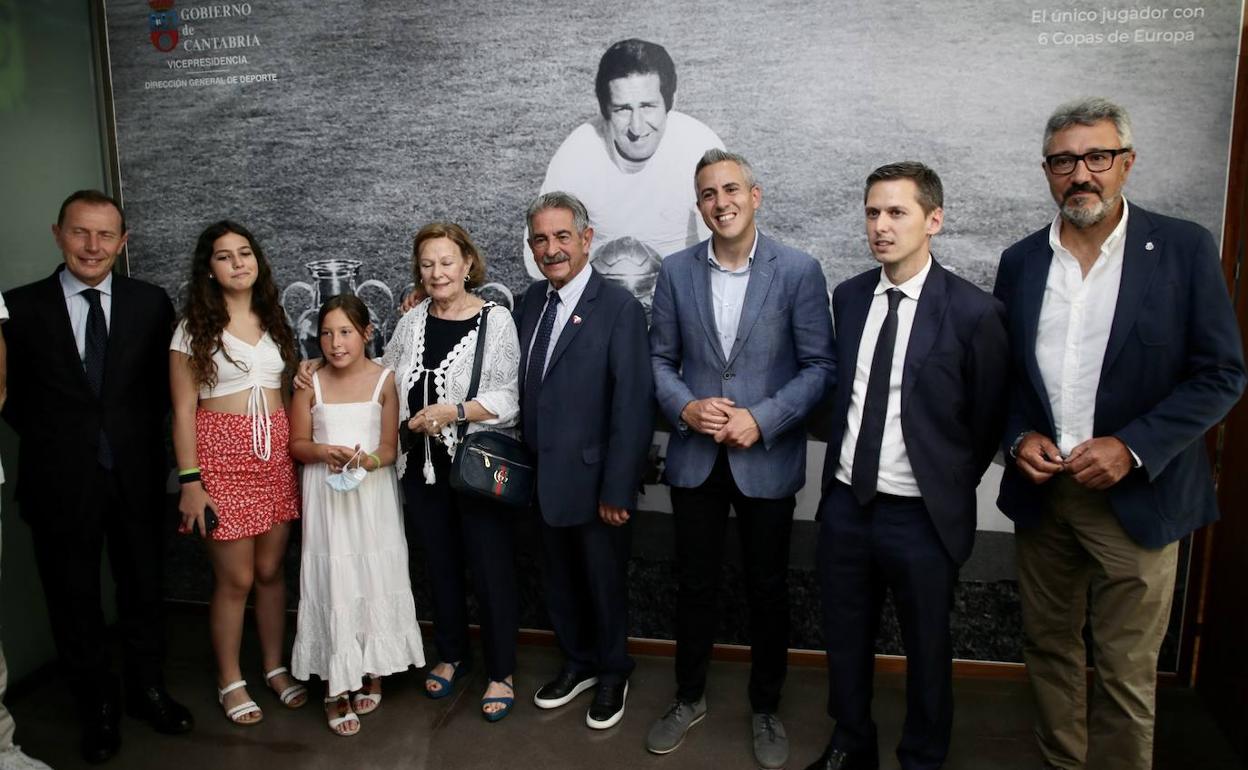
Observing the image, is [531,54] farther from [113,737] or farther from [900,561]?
[113,737]

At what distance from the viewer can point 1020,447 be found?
2438mm

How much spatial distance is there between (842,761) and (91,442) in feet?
9.28

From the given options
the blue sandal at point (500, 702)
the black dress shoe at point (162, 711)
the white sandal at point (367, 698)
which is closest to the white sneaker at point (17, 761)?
the black dress shoe at point (162, 711)

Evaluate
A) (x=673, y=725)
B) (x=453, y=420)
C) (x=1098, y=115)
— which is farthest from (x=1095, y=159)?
(x=673, y=725)

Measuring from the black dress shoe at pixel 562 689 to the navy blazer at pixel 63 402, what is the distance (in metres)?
1.68

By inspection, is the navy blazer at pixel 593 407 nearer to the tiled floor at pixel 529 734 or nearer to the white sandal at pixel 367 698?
the tiled floor at pixel 529 734

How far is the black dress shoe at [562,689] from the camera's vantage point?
325cm

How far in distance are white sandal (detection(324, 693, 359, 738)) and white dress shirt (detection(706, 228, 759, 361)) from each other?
6.41 ft

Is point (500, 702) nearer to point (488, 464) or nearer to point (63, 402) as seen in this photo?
point (488, 464)

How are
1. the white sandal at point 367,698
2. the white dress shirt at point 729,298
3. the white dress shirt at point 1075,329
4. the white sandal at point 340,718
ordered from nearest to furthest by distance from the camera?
1. the white dress shirt at point 1075,329
2. the white dress shirt at point 729,298
3. the white sandal at point 340,718
4. the white sandal at point 367,698

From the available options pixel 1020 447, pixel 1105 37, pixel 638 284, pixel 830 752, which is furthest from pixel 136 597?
pixel 1105 37

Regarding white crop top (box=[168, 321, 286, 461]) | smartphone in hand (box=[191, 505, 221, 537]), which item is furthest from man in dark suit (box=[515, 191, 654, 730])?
smartphone in hand (box=[191, 505, 221, 537])

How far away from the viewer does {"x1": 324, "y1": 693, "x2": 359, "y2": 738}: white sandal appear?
3.09 m

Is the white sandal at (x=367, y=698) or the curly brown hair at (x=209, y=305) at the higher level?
the curly brown hair at (x=209, y=305)
